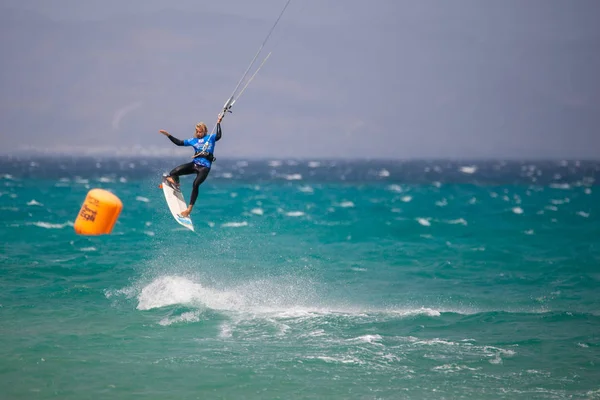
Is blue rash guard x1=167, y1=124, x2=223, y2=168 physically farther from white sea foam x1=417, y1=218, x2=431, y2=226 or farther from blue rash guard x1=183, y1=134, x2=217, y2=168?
white sea foam x1=417, y1=218, x2=431, y2=226

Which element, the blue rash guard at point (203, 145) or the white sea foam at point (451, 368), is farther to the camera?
the blue rash guard at point (203, 145)

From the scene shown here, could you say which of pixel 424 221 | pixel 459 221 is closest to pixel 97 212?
pixel 424 221

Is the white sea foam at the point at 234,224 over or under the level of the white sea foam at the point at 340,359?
over

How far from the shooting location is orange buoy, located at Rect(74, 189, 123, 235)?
14.8 meters

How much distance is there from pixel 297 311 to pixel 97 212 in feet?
28.2

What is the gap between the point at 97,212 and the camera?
14.8 m

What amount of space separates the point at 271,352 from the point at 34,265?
14.3 metres

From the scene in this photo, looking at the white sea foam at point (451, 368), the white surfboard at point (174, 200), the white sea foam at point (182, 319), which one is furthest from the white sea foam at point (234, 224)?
the white sea foam at point (451, 368)

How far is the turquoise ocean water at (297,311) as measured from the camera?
15.9m

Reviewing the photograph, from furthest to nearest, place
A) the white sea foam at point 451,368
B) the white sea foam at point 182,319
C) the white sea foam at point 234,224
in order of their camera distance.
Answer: the white sea foam at point 234,224
the white sea foam at point 182,319
the white sea foam at point 451,368

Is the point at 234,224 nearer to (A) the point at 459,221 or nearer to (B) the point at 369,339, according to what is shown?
(A) the point at 459,221

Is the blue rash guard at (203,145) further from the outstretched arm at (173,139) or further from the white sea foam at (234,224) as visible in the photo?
the white sea foam at (234,224)

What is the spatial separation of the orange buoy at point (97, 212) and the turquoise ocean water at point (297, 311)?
3.46 meters

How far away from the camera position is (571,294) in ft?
82.8
